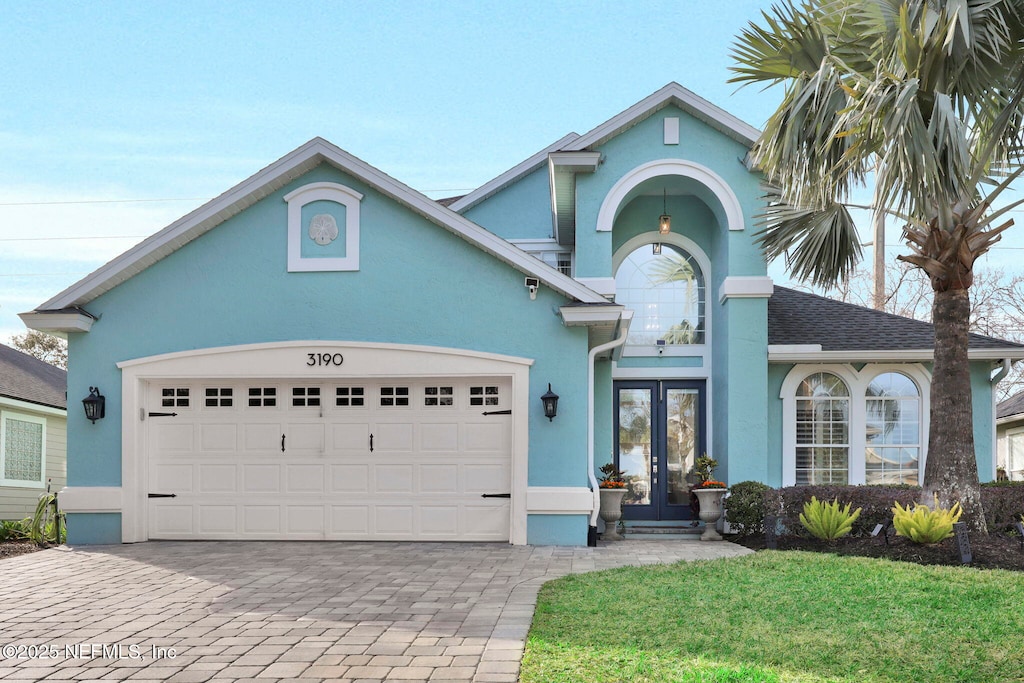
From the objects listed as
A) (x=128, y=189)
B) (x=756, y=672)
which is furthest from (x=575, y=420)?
(x=128, y=189)

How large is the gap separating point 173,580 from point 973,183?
9.47 meters

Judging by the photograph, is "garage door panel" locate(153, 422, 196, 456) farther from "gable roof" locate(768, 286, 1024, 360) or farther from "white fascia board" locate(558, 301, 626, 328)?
"gable roof" locate(768, 286, 1024, 360)

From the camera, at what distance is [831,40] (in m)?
11.2

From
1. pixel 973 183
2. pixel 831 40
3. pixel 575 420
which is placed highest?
pixel 831 40

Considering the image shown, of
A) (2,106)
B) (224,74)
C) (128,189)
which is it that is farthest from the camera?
(128,189)

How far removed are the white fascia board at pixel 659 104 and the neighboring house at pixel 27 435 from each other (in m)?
10.9

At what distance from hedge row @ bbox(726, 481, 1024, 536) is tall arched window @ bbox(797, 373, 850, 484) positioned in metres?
2.76

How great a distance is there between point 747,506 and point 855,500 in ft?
5.71

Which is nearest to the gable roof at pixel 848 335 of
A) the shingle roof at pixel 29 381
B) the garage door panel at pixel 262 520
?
the garage door panel at pixel 262 520

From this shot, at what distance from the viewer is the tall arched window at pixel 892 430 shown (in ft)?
48.9

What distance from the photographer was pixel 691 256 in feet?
51.0

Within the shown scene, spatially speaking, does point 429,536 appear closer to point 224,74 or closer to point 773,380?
point 773,380

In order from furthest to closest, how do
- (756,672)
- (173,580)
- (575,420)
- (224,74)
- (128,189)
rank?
1. (128,189)
2. (224,74)
3. (575,420)
4. (173,580)
5. (756,672)

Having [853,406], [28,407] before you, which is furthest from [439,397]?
[28,407]
